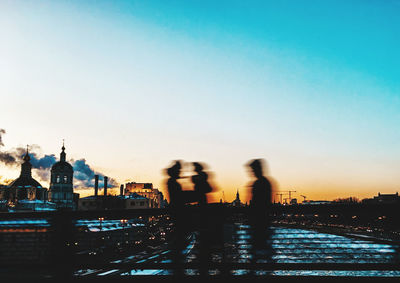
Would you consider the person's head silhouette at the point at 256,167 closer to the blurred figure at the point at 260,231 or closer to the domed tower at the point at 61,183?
the blurred figure at the point at 260,231

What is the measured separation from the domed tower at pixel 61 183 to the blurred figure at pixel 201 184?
165m

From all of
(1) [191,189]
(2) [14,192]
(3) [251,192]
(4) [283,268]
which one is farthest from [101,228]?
(2) [14,192]

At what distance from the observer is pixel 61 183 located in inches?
6270

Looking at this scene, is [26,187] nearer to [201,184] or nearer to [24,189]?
[24,189]

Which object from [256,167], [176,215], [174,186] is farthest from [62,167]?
[176,215]

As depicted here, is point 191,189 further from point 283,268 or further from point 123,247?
point 283,268

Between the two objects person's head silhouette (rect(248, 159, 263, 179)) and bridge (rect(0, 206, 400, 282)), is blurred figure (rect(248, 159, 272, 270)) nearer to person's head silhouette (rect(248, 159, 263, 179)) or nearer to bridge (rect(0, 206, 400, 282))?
bridge (rect(0, 206, 400, 282))

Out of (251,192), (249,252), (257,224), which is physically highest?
(251,192)

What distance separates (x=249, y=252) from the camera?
4.10 meters

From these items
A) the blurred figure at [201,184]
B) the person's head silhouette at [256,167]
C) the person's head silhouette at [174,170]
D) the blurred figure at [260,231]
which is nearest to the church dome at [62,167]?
the person's head silhouette at [174,170]

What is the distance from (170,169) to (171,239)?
1.21 meters

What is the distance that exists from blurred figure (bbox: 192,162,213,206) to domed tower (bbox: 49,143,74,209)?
16505 centimetres

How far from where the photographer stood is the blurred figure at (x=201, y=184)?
4.91 metres

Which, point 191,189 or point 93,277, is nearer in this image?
point 93,277
